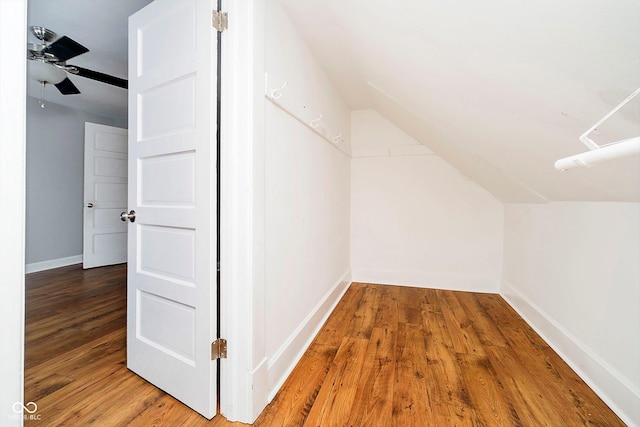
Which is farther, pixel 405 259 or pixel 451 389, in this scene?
pixel 405 259

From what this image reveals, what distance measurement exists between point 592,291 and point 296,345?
5.61ft

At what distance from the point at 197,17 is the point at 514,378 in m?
2.43

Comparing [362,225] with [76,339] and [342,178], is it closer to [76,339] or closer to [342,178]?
[342,178]

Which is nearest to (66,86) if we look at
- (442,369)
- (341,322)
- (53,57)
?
(53,57)

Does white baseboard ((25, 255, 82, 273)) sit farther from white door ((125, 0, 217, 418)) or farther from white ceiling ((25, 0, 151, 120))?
white door ((125, 0, 217, 418))

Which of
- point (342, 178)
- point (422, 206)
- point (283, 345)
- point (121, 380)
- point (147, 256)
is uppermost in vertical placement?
point (342, 178)

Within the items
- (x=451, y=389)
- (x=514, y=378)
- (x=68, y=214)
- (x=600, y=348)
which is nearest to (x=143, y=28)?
(x=451, y=389)

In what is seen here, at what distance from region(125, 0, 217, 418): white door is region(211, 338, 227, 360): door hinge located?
0.03 metres

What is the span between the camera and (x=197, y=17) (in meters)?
1.23

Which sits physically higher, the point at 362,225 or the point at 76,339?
the point at 362,225

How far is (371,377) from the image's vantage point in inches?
60.4

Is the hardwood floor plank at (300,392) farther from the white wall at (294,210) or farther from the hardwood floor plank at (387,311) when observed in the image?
the hardwood floor plank at (387,311)

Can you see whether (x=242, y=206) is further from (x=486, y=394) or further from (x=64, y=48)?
(x=64, y=48)

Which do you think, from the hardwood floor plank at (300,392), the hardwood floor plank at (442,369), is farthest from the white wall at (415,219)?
the hardwood floor plank at (300,392)
